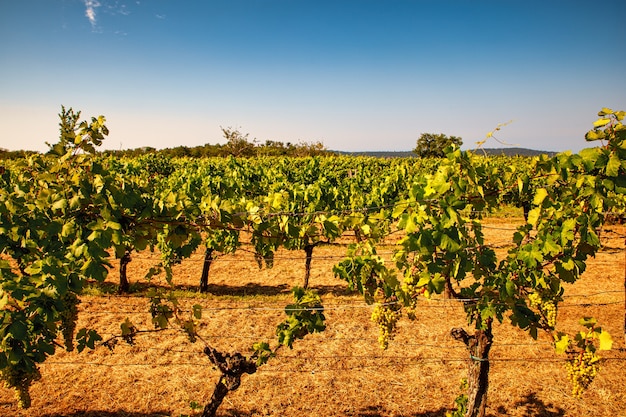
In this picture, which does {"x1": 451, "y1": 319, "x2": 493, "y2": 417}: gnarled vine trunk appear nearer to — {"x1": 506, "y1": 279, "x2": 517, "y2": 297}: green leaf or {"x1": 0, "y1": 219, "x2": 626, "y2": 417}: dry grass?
{"x1": 506, "y1": 279, "x2": 517, "y2": 297}: green leaf

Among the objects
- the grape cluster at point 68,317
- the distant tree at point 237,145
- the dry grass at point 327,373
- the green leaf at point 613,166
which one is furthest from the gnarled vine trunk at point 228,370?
the distant tree at point 237,145

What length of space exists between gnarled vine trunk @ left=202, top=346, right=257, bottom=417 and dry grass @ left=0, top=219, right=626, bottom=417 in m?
0.97

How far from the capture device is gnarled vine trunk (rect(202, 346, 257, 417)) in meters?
3.57

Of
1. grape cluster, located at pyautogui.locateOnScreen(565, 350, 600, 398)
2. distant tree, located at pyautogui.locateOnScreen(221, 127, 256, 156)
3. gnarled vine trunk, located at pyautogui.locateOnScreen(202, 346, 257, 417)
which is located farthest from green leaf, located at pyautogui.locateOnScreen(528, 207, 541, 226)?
distant tree, located at pyautogui.locateOnScreen(221, 127, 256, 156)

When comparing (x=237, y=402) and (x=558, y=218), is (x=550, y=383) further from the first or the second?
(x=237, y=402)

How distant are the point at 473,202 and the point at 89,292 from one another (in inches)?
317

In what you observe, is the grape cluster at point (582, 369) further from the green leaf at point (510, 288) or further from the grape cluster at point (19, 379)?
the grape cluster at point (19, 379)

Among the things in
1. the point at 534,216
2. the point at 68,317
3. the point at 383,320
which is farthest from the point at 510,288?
the point at 68,317

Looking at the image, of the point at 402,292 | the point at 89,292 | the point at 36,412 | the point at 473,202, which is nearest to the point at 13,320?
the point at 402,292

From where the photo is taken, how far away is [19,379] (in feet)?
8.79

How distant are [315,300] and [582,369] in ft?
6.78

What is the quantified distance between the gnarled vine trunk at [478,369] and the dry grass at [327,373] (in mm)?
1029

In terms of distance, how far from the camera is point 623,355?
5820mm

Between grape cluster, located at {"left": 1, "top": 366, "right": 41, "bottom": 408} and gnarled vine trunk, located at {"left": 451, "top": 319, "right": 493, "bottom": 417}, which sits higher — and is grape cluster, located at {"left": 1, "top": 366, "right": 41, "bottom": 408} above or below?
above
